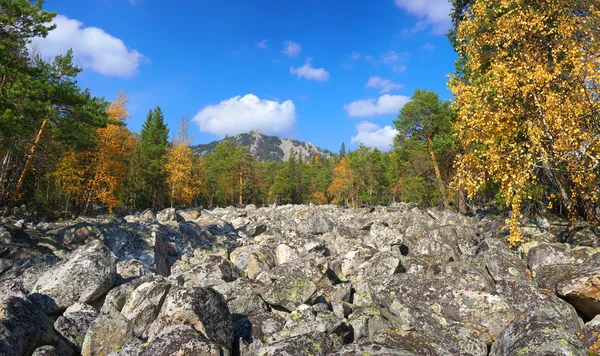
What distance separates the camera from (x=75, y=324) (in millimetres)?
7551

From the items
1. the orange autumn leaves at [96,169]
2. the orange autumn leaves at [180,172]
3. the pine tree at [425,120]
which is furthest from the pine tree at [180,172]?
the pine tree at [425,120]

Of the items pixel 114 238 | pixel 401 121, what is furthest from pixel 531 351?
pixel 401 121

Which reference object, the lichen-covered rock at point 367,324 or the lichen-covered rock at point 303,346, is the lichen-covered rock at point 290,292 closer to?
the lichen-covered rock at point 367,324

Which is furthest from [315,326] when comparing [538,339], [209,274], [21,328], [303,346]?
[209,274]

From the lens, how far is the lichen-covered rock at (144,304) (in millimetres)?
7547

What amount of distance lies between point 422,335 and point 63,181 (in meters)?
36.4

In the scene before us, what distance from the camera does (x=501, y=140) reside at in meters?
13.7

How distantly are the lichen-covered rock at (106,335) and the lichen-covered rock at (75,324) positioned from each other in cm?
37

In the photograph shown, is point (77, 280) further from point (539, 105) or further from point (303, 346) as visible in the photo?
point (539, 105)

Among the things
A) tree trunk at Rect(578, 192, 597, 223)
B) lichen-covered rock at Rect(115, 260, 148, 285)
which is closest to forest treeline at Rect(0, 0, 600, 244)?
tree trunk at Rect(578, 192, 597, 223)

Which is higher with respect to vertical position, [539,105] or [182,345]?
[539,105]

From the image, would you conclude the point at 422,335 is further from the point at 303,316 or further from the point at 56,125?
the point at 56,125

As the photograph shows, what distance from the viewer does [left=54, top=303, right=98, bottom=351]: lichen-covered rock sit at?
719 centimetres

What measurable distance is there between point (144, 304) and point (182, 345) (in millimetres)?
2872
